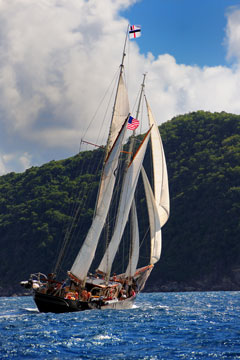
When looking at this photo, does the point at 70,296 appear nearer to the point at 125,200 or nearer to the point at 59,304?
the point at 59,304

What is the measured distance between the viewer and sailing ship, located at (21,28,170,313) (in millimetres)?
38625

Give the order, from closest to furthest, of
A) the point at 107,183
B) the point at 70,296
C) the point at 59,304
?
the point at 59,304 < the point at 70,296 < the point at 107,183

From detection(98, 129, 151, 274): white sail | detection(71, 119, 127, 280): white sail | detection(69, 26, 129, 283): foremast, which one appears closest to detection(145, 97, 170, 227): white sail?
detection(98, 129, 151, 274): white sail

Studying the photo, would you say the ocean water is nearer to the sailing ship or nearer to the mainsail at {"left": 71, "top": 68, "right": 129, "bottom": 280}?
the sailing ship

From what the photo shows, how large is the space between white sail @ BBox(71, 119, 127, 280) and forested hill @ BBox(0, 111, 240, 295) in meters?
67.2

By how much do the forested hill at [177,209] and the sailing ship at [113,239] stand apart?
60800 mm

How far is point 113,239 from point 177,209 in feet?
266

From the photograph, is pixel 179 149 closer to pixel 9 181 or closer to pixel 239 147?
pixel 239 147

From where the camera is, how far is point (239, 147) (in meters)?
131

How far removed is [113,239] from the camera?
147 feet

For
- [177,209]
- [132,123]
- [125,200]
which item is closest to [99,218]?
[125,200]

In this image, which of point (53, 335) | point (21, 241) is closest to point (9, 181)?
point (21, 241)

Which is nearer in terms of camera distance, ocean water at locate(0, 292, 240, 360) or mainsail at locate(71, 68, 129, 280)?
ocean water at locate(0, 292, 240, 360)

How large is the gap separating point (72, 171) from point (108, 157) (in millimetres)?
109603
